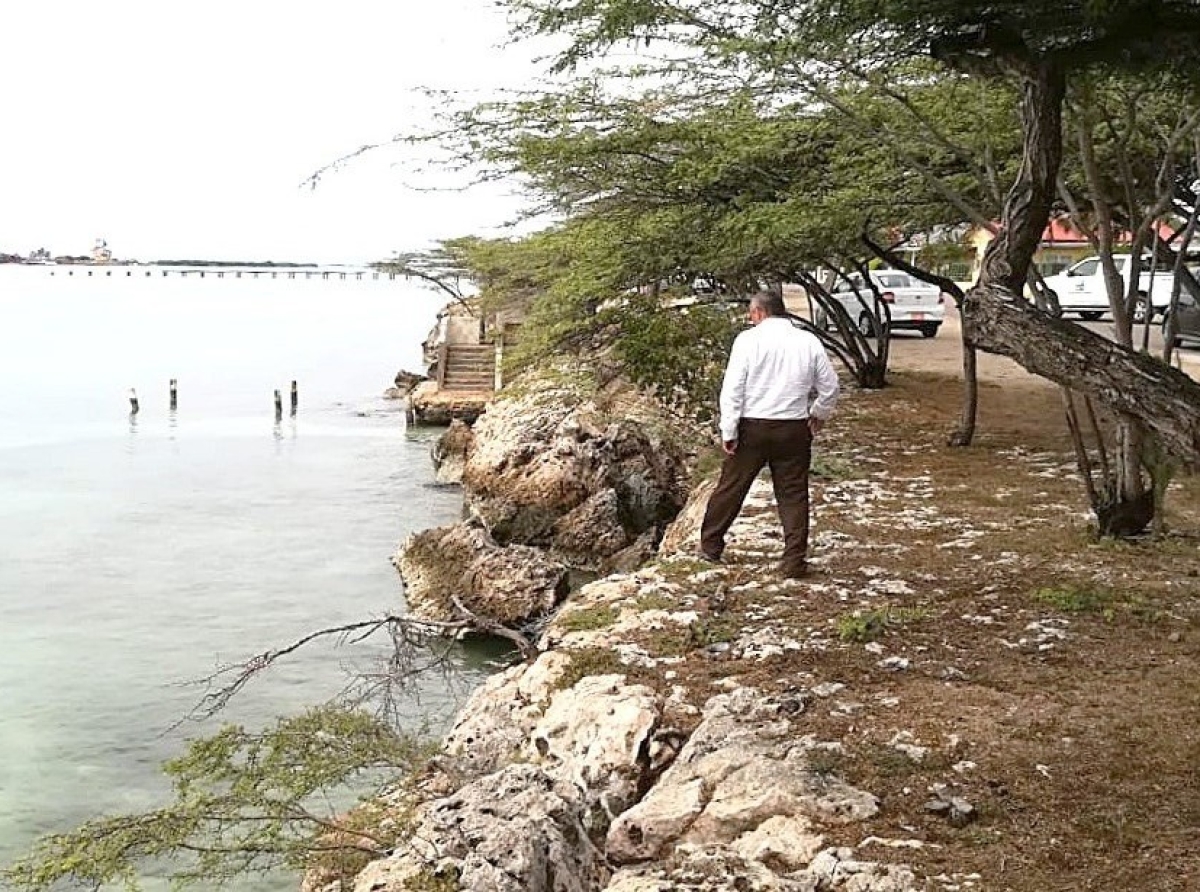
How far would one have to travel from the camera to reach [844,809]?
5867mm

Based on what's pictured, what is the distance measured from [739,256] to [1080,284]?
2348 cm

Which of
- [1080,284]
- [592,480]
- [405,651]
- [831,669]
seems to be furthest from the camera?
[1080,284]

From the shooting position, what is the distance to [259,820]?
6.70m

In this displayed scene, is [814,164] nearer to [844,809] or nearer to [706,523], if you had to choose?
[706,523]

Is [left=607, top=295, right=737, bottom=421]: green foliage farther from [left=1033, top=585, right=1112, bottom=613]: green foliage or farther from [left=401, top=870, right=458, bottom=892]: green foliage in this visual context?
[left=401, top=870, right=458, bottom=892]: green foliage

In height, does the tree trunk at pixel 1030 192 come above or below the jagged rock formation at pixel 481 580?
above

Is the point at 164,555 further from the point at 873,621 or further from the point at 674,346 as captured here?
the point at 873,621

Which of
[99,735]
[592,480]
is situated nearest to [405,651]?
[99,735]

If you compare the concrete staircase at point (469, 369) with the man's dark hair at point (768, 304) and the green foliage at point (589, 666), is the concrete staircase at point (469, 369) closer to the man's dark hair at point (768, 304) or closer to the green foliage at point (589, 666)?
the man's dark hair at point (768, 304)

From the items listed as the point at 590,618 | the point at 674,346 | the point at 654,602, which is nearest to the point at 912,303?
the point at 674,346

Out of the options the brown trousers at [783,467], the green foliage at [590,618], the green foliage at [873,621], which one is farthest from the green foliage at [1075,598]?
the green foliage at [590,618]

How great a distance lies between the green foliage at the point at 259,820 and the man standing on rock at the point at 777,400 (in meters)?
2.81

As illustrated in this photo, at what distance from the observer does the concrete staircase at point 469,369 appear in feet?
125

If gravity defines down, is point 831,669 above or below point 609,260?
below
